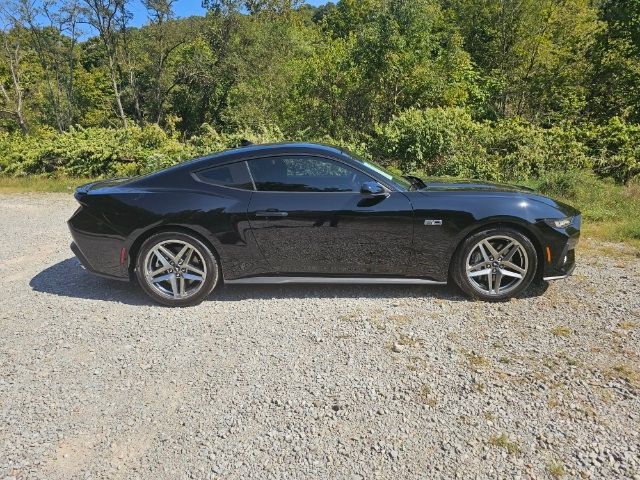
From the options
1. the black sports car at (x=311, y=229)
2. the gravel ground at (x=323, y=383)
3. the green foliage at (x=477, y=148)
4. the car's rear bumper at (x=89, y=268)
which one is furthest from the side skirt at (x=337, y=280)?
the green foliage at (x=477, y=148)

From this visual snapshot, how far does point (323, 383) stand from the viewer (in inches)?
113

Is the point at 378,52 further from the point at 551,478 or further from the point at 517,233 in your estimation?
the point at 551,478

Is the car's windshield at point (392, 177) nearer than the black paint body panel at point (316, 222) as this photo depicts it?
No

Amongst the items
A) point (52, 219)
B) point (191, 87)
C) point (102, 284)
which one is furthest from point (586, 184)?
point (191, 87)

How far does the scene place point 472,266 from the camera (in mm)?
3967

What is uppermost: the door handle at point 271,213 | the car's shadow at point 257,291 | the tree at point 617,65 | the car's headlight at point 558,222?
the tree at point 617,65

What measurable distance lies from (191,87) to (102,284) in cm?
3076

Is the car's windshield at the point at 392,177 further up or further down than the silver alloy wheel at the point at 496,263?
further up

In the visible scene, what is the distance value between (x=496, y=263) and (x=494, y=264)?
0.8 inches

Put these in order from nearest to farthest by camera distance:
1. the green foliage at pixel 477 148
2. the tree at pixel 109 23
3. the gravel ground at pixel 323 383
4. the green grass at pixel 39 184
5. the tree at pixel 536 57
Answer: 1. the gravel ground at pixel 323 383
2. the green foliage at pixel 477 148
3. the green grass at pixel 39 184
4. the tree at pixel 536 57
5. the tree at pixel 109 23

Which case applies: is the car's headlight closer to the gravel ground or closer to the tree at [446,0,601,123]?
the gravel ground

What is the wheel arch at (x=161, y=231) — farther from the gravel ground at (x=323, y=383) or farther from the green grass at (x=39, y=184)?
the green grass at (x=39, y=184)

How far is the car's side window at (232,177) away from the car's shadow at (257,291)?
104cm

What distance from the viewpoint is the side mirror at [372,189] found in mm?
3916
